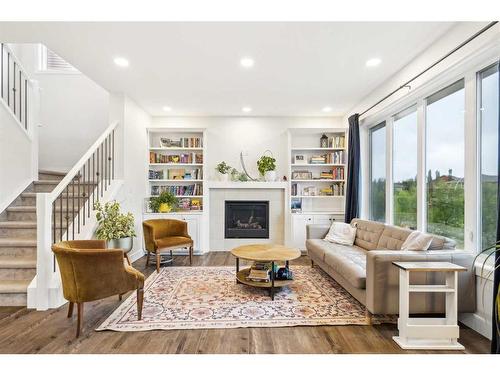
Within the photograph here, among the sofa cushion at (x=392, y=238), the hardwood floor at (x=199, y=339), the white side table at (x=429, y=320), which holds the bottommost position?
the hardwood floor at (x=199, y=339)

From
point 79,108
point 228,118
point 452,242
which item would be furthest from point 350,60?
point 79,108

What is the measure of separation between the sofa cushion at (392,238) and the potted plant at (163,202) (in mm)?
3643

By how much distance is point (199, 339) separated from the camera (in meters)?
2.19

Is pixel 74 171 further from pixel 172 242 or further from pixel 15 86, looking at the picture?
pixel 15 86

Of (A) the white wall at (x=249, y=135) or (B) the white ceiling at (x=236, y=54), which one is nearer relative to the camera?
(B) the white ceiling at (x=236, y=54)

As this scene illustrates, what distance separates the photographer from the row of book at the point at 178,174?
5.48 m

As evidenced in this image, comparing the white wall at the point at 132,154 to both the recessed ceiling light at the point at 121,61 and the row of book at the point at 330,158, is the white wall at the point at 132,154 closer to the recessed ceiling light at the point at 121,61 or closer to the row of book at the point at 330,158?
the recessed ceiling light at the point at 121,61

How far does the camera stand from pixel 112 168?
427cm

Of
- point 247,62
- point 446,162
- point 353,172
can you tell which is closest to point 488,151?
point 446,162

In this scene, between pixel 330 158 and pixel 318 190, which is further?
pixel 318 190

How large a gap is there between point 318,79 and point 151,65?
2.18 meters

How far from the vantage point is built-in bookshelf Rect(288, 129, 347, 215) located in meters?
5.38

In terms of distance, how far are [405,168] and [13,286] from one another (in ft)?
16.3

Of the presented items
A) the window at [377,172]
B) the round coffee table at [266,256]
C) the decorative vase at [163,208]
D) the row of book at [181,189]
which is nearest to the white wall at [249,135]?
the row of book at [181,189]
